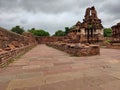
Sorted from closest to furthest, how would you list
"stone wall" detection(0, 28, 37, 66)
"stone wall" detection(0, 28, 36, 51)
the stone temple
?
1. "stone wall" detection(0, 28, 37, 66)
2. "stone wall" detection(0, 28, 36, 51)
3. the stone temple

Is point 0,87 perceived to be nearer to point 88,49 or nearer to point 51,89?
point 51,89

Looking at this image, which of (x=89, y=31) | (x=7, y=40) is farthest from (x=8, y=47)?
(x=89, y=31)

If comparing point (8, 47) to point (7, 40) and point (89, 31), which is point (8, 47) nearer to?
point (7, 40)

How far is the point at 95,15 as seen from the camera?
29656mm

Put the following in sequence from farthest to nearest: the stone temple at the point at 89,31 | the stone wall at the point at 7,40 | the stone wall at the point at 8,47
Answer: the stone temple at the point at 89,31 → the stone wall at the point at 7,40 → the stone wall at the point at 8,47

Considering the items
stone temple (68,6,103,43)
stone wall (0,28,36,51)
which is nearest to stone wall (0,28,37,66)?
stone wall (0,28,36,51)

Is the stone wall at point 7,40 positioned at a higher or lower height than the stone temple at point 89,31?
lower

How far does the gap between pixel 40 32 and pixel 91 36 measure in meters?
53.7

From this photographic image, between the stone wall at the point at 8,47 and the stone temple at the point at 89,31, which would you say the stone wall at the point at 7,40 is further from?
the stone temple at the point at 89,31

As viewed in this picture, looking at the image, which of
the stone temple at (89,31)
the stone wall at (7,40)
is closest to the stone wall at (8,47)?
the stone wall at (7,40)

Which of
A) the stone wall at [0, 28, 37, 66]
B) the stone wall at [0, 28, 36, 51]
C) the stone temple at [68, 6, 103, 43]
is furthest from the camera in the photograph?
the stone temple at [68, 6, 103, 43]

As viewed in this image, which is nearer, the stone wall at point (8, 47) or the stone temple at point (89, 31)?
the stone wall at point (8, 47)

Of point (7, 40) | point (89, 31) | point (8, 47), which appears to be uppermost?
point (89, 31)

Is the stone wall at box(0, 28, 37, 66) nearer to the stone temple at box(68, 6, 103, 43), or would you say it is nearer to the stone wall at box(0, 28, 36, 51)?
the stone wall at box(0, 28, 36, 51)
